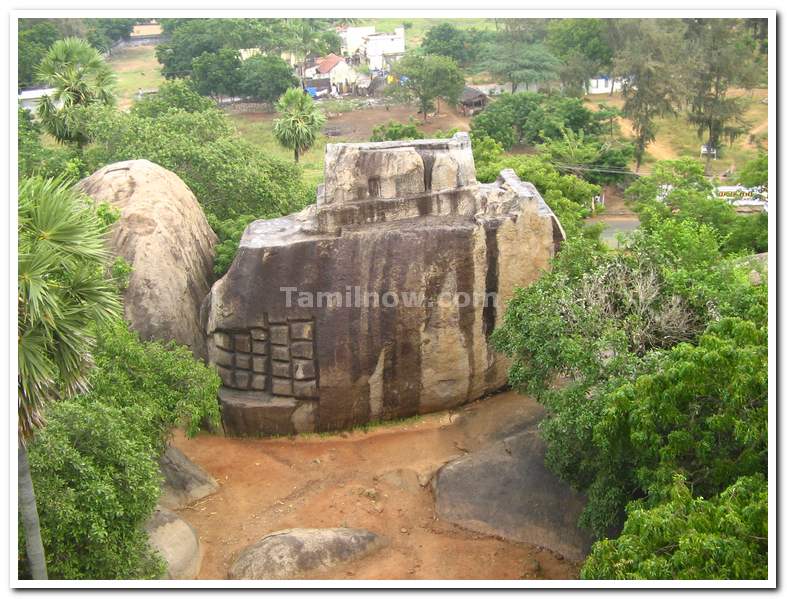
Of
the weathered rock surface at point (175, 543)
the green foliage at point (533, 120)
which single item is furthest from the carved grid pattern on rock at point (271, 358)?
the green foliage at point (533, 120)

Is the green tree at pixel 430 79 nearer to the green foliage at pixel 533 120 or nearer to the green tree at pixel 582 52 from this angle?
the green foliage at pixel 533 120

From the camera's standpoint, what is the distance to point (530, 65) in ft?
203

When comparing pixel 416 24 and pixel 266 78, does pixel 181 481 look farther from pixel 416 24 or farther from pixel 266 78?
Answer: pixel 416 24

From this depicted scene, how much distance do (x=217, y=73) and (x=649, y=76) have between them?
27.5m

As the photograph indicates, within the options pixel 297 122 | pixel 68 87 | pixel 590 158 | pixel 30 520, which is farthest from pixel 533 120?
pixel 30 520

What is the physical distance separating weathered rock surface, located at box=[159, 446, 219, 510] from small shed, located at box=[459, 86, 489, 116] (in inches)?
1779

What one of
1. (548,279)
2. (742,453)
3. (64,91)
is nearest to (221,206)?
(64,91)

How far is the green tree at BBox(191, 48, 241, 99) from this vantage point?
200 feet

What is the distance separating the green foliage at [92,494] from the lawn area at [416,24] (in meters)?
70.2

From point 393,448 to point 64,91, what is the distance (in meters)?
18.5

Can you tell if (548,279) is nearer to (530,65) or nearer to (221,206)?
(221,206)

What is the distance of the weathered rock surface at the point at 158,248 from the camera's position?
2109 cm

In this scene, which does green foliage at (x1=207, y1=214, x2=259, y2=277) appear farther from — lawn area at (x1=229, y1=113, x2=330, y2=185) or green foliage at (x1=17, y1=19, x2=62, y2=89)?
green foliage at (x1=17, y1=19, x2=62, y2=89)

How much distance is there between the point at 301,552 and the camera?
663 inches
